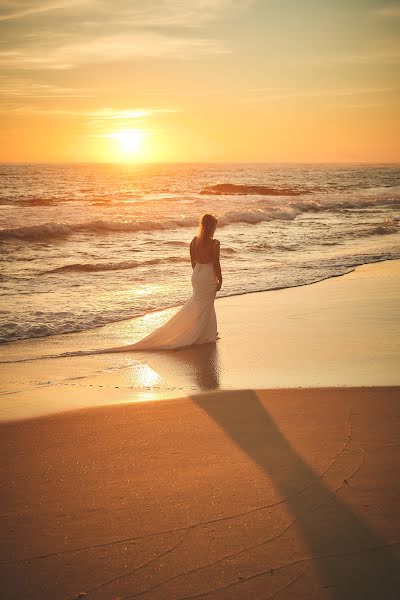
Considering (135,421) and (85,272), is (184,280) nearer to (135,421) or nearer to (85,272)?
(85,272)

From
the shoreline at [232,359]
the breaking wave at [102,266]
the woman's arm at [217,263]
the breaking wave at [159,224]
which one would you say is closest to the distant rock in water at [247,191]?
the breaking wave at [159,224]

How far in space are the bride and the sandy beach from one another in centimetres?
97

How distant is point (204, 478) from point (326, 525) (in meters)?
0.94

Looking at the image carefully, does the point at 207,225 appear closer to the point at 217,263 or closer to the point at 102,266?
the point at 217,263

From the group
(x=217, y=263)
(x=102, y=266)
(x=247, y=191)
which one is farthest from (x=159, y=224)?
(x=247, y=191)

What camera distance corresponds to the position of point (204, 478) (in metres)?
4.18

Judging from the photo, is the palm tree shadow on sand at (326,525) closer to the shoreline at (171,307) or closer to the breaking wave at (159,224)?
the shoreline at (171,307)

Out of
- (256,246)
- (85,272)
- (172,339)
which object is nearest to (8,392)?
(172,339)

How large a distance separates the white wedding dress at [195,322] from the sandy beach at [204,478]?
0.96m

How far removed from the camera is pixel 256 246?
822 inches

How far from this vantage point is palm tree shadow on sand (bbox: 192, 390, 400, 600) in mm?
3078

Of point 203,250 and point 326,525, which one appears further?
point 203,250

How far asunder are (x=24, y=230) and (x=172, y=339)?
56.3ft

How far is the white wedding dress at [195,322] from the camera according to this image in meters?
8.77
